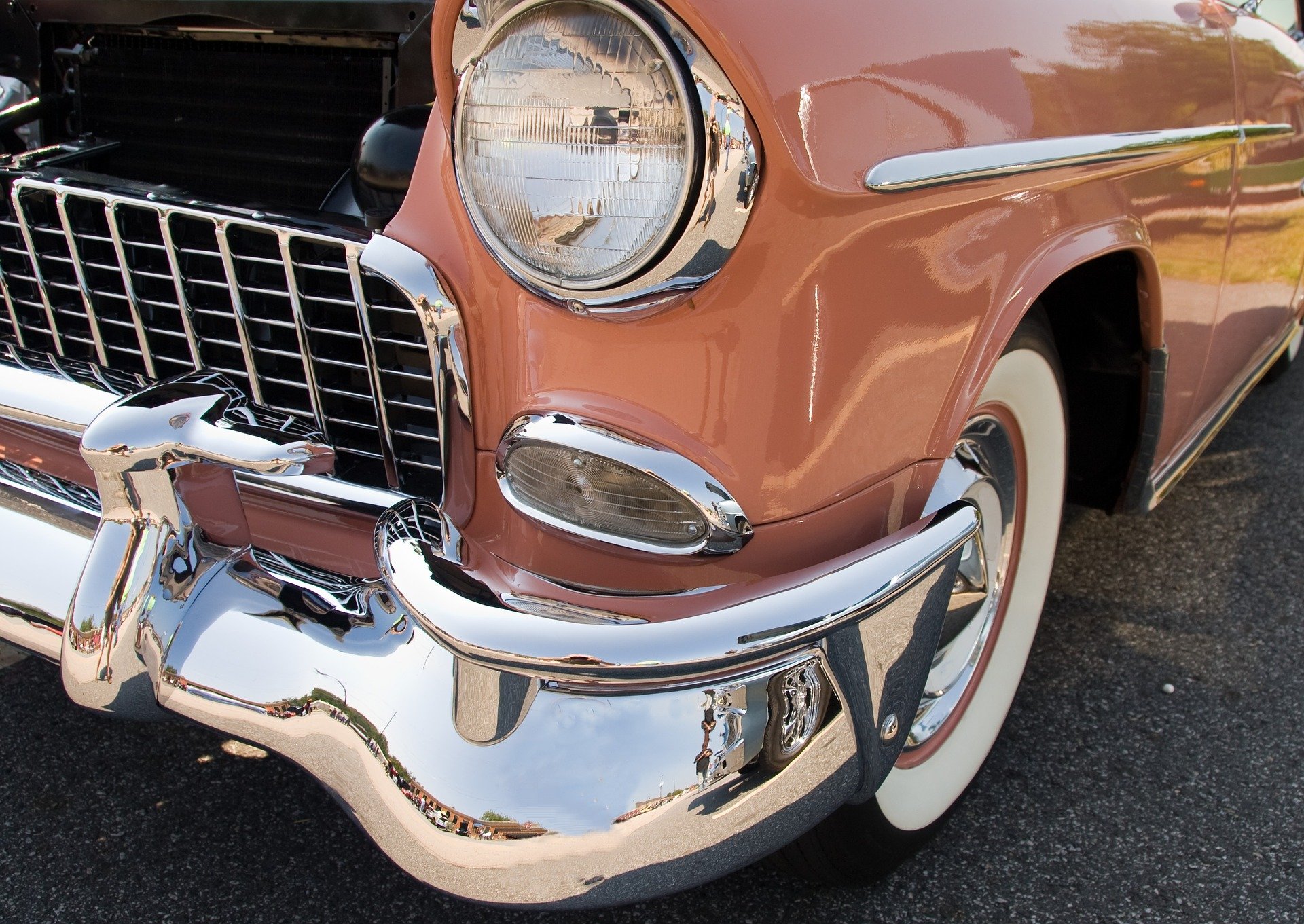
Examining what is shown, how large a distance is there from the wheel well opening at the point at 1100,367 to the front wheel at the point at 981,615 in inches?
5.1

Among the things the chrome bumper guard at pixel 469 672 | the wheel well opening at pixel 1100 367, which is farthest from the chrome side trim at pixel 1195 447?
the chrome bumper guard at pixel 469 672

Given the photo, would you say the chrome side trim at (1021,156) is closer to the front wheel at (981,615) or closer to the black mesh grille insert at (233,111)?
the front wheel at (981,615)

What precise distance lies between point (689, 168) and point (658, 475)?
0.85 feet

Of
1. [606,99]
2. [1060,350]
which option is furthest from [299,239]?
[1060,350]

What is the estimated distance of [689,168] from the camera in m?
0.83

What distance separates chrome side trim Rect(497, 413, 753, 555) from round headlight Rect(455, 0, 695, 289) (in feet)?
0.43

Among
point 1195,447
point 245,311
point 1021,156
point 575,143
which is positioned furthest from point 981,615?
point 245,311

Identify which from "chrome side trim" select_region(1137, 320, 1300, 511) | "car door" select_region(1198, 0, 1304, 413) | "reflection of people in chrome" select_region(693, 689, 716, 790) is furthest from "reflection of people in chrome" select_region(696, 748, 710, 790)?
"car door" select_region(1198, 0, 1304, 413)

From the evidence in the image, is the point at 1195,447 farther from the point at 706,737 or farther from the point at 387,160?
the point at 387,160

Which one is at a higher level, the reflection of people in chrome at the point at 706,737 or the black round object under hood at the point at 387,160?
the black round object under hood at the point at 387,160

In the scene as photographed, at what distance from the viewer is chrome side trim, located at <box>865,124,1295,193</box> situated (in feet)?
2.93

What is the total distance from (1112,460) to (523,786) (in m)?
1.18

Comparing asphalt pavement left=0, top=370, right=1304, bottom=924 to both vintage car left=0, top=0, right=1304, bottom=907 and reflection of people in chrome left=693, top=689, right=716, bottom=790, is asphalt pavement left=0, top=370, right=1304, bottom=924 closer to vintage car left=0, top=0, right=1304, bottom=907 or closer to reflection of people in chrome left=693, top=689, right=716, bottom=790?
vintage car left=0, top=0, right=1304, bottom=907

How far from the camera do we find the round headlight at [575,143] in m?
0.84
